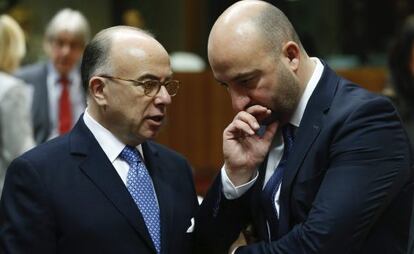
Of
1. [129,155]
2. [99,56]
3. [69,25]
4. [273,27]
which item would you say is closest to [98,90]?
[99,56]

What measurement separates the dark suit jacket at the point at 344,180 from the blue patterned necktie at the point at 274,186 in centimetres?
3

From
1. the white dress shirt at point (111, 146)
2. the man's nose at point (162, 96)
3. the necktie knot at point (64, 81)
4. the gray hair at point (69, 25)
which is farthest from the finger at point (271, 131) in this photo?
the gray hair at point (69, 25)

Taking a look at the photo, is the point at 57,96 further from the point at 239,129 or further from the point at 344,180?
the point at 344,180

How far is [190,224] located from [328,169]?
56 cm

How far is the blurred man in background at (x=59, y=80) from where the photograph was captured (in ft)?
17.3

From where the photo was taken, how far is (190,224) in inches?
115

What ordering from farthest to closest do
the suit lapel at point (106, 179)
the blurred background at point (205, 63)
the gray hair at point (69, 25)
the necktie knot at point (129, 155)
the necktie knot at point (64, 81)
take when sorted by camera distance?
the blurred background at point (205, 63) < the gray hair at point (69, 25) < the necktie knot at point (64, 81) < the necktie knot at point (129, 155) < the suit lapel at point (106, 179)

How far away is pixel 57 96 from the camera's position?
5.38 m

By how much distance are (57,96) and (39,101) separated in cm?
12

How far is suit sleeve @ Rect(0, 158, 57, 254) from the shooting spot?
2.59 metres

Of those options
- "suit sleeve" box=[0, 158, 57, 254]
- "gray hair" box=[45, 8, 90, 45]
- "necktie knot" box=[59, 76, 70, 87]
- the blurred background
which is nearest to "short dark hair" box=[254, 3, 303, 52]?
"suit sleeve" box=[0, 158, 57, 254]

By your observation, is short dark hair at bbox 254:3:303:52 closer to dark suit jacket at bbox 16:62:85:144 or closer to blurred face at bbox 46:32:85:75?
dark suit jacket at bbox 16:62:85:144

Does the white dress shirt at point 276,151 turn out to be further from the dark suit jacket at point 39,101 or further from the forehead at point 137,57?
the dark suit jacket at point 39,101

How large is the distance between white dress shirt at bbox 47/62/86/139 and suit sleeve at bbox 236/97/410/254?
9.70 feet
